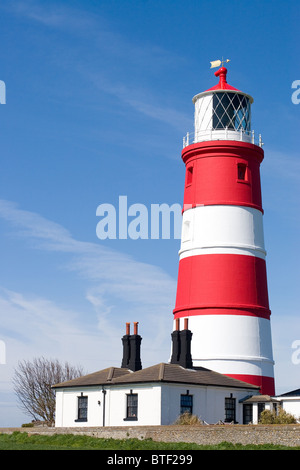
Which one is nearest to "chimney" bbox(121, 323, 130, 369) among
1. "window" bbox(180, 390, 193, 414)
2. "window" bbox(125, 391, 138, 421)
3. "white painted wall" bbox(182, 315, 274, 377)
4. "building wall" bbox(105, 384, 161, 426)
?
"white painted wall" bbox(182, 315, 274, 377)

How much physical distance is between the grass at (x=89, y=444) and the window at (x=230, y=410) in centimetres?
786

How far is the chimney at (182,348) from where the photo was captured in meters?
42.3

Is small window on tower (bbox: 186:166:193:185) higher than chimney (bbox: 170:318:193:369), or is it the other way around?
small window on tower (bbox: 186:166:193:185)

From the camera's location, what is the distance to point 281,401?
41.8 meters

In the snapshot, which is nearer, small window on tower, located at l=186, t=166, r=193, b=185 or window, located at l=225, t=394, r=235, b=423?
window, located at l=225, t=394, r=235, b=423

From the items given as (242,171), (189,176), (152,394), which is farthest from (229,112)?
(152,394)

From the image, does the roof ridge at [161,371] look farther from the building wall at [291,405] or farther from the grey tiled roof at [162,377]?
the building wall at [291,405]

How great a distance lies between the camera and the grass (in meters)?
31.3

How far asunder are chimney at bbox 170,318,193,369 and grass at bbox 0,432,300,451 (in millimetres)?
7164

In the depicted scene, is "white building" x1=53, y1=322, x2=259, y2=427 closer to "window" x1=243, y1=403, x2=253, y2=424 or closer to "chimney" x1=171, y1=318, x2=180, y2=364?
"chimney" x1=171, y1=318, x2=180, y2=364

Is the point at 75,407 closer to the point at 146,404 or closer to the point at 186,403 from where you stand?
the point at 146,404

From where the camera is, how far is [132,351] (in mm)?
44844
